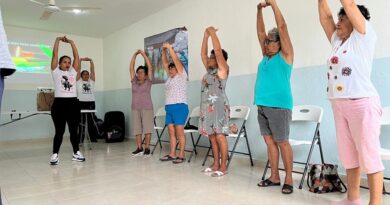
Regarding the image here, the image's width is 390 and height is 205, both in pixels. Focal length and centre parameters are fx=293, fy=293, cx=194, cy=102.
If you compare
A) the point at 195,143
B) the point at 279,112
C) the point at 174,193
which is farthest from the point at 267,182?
the point at 195,143

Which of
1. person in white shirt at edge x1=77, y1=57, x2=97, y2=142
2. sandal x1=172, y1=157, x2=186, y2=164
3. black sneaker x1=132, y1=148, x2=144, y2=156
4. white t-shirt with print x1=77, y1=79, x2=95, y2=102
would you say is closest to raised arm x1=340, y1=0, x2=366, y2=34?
sandal x1=172, y1=157, x2=186, y2=164

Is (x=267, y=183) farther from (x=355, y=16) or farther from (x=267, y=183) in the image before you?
(x=355, y=16)

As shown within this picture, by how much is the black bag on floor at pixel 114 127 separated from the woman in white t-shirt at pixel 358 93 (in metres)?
4.82

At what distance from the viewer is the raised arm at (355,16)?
1.71 metres

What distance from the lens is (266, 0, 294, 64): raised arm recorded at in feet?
7.78

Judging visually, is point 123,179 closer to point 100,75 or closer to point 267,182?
point 267,182

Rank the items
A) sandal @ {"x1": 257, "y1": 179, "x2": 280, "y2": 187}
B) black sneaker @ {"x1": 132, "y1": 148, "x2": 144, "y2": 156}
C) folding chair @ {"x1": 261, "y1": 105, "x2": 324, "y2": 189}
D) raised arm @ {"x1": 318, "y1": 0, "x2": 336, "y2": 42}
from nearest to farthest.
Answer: raised arm @ {"x1": 318, "y1": 0, "x2": 336, "y2": 42}
sandal @ {"x1": 257, "y1": 179, "x2": 280, "y2": 187}
folding chair @ {"x1": 261, "y1": 105, "x2": 324, "y2": 189}
black sneaker @ {"x1": 132, "y1": 148, "x2": 144, "y2": 156}

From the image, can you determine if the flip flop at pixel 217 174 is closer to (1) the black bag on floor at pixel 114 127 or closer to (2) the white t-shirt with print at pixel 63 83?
(2) the white t-shirt with print at pixel 63 83

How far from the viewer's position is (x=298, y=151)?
128 inches

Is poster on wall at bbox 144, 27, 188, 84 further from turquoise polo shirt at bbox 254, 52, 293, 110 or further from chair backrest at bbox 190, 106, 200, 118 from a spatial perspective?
turquoise polo shirt at bbox 254, 52, 293, 110

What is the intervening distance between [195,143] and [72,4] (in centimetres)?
308

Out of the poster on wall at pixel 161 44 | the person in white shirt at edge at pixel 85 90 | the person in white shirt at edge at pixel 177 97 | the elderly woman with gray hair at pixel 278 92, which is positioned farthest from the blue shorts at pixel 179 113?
the person in white shirt at edge at pixel 85 90

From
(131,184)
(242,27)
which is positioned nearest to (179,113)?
(131,184)

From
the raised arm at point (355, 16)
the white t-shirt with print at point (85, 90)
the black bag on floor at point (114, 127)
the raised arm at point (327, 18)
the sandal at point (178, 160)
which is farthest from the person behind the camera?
the black bag on floor at point (114, 127)
